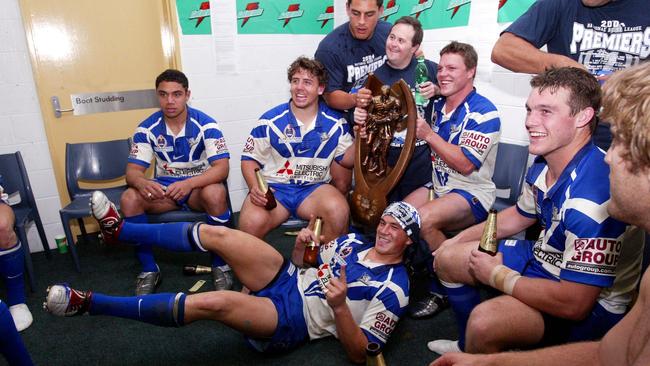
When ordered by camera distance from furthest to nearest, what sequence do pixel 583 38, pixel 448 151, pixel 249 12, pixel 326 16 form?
pixel 326 16, pixel 249 12, pixel 448 151, pixel 583 38

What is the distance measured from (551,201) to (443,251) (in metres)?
0.49

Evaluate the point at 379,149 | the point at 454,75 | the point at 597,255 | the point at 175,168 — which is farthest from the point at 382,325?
the point at 175,168

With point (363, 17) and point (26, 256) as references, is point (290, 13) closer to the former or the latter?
point (363, 17)

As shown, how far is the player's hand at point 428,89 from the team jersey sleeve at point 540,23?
0.62 metres

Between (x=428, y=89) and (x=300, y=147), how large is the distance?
85 centimetres

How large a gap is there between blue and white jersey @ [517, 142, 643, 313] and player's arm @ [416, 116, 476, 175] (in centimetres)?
55

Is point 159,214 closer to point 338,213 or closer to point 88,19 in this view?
point 338,213

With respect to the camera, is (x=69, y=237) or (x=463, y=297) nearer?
(x=463, y=297)

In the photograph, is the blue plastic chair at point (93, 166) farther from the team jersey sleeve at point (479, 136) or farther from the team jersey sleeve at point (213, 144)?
the team jersey sleeve at point (479, 136)

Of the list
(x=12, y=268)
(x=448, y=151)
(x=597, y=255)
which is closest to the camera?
(x=597, y=255)

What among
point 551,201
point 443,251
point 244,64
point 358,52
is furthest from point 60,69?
point 551,201

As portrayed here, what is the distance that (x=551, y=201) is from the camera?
155 centimetres

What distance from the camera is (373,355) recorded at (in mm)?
1740

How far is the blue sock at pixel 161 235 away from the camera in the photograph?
2.02 m
